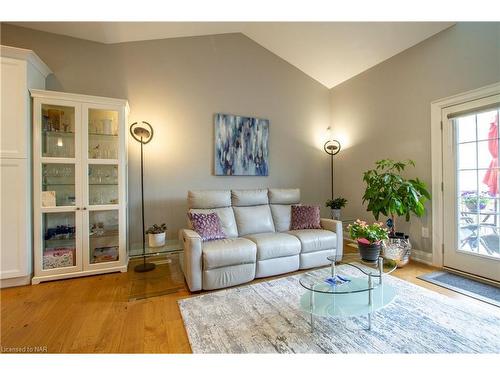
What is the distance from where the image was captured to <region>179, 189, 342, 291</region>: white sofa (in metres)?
2.26

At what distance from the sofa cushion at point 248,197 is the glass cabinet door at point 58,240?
1.89m

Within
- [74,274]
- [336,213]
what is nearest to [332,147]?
[336,213]

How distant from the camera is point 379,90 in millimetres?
3561

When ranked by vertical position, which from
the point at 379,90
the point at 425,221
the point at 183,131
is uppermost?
the point at 379,90

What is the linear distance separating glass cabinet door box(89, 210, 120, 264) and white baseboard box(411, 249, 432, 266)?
3859mm

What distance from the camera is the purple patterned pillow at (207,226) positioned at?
2595 mm

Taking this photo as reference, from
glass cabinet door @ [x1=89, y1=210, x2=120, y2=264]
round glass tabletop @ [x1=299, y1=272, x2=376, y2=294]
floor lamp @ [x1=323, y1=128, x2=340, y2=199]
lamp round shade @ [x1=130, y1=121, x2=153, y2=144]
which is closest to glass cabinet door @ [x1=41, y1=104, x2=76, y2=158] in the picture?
lamp round shade @ [x1=130, y1=121, x2=153, y2=144]

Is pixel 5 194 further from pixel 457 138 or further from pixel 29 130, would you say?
pixel 457 138

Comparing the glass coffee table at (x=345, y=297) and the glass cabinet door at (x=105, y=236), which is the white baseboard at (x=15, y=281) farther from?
the glass coffee table at (x=345, y=297)

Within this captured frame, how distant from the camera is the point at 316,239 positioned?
2.83 metres

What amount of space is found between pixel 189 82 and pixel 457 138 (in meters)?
3.52

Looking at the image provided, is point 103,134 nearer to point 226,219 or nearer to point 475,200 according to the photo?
point 226,219

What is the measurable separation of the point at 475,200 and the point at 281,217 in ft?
7.28
